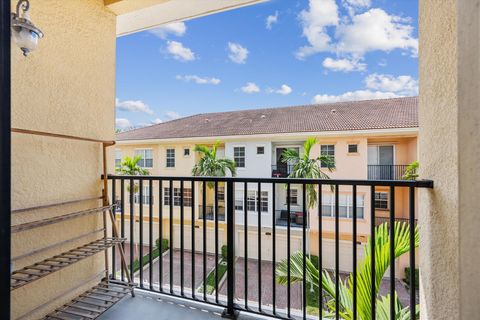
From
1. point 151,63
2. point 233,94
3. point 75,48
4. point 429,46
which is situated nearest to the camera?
point 429,46

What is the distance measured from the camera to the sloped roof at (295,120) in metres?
8.26

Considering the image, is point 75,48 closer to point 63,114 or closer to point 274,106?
point 63,114

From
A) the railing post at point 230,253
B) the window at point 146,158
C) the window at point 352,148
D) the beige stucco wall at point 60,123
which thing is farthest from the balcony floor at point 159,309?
the window at point 146,158

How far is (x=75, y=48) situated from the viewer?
5.81ft

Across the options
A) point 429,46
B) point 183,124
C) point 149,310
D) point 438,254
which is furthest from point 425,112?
point 183,124

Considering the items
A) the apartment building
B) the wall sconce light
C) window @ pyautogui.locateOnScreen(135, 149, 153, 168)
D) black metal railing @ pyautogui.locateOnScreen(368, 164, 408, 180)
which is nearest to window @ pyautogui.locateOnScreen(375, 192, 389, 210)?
the apartment building

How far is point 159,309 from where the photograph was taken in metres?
1.62

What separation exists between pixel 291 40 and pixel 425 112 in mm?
10356

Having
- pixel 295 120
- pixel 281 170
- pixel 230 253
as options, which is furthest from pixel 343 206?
pixel 230 253

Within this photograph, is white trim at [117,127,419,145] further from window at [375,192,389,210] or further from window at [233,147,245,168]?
window at [375,192,389,210]

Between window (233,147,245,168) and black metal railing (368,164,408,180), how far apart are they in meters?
4.90

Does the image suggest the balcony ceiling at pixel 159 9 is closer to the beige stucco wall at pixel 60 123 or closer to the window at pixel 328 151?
the beige stucco wall at pixel 60 123

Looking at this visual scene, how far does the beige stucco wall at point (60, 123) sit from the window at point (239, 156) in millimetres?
7923

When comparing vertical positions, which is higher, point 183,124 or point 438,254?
point 183,124
